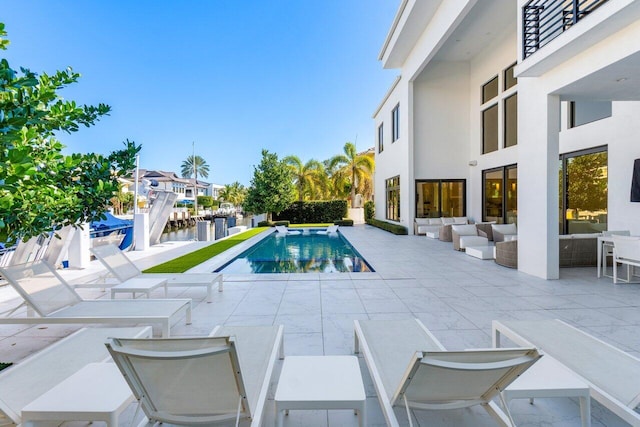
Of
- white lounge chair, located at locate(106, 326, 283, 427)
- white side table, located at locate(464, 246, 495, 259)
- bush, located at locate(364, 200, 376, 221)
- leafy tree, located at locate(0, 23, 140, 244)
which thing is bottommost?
white side table, located at locate(464, 246, 495, 259)

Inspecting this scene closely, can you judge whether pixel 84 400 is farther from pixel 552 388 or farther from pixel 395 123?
pixel 395 123

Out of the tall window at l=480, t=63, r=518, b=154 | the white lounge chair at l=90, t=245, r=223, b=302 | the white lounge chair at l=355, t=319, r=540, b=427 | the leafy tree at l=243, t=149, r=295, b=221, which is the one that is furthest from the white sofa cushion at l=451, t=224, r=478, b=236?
the leafy tree at l=243, t=149, r=295, b=221

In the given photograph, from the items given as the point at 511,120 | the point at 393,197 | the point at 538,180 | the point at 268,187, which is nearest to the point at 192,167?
the point at 268,187

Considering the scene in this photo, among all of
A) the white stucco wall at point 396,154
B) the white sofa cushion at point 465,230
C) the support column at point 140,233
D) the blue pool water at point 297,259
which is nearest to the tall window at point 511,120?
the white stucco wall at point 396,154

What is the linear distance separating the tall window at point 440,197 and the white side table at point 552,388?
1475cm

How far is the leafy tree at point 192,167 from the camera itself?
76.0 m

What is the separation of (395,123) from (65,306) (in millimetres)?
18101

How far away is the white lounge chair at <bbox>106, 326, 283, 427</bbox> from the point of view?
1948 millimetres

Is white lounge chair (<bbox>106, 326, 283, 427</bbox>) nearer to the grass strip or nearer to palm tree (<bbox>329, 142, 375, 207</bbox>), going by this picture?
the grass strip

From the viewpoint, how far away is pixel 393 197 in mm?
20125

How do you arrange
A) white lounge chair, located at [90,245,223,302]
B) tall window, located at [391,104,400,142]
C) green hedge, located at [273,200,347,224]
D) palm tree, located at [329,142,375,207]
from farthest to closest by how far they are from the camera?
palm tree, located at [329,142,375,207] < green hedge, located at [273,200,347,224] < tall window, located at [391,104,400,142] < white lounge chair, located at [90,245,223,302]

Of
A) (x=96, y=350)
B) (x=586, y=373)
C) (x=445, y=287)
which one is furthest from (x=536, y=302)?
(x=96, y=350)

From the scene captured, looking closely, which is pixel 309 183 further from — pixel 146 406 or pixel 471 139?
pixel 146 406

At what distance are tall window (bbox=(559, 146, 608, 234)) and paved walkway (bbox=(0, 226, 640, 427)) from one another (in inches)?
83.7
